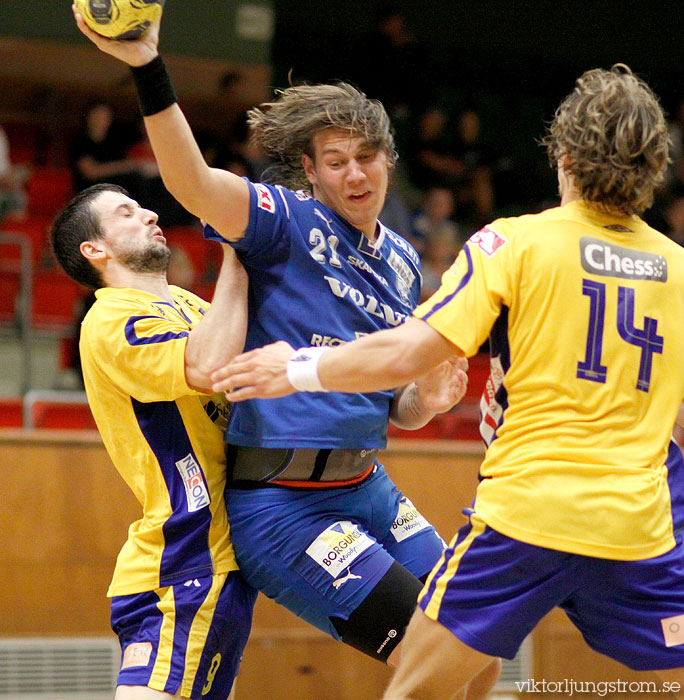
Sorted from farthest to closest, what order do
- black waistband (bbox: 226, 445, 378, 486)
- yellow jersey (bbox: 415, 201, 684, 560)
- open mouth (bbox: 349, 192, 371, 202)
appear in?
open mouth (bbox: 349, 192, 371, 202)
black waistband (bbox: 226, 445, 378, 486)
yellow jersey (bbox: 415, 201, 684, 560)

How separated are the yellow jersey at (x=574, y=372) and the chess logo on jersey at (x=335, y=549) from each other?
2.09 feet

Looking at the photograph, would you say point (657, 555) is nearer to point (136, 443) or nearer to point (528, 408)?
point (528, 408)

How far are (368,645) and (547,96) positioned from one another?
1240cm

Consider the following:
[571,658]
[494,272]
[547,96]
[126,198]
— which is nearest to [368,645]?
[494,272]

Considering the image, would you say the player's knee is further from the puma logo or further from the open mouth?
the open mouth

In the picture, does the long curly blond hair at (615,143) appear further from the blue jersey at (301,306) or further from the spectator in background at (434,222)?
the spectator in background at (434,222)

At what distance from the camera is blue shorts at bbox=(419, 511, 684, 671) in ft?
8.41

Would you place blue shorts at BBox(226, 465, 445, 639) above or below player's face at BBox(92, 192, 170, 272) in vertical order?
below

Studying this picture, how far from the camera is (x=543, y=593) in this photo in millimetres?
2574

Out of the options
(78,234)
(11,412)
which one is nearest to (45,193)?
(11,412)

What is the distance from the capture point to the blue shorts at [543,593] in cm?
256

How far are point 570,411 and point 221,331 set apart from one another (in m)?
1.12

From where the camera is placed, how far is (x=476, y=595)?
8.46 ft

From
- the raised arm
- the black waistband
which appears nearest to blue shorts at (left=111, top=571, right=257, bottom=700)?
the black waistband
